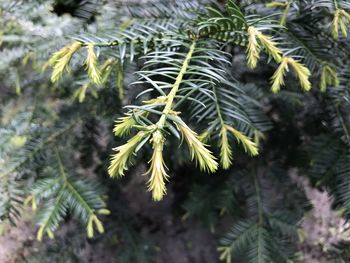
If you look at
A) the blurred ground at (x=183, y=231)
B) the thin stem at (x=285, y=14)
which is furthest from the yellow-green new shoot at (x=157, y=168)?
the blurred ground at (x=183, y=231)

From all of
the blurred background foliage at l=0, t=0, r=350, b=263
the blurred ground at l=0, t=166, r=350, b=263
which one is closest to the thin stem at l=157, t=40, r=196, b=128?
the blurred background foliage at l=0, t=0, r=350, b=263

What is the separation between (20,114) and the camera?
3.90ft

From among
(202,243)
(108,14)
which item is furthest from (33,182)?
(202,243)

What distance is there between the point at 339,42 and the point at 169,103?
0.62 m

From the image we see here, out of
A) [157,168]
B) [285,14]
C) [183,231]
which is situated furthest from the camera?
[183,231]

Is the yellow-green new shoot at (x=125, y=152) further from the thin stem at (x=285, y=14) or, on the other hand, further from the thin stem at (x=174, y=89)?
the thin stem at (x=285, y=14)

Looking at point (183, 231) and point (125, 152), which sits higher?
point (125, 152)

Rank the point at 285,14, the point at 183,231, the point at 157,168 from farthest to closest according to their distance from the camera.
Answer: the point at 183,231 < the point at 285,14 < the point at 157,168

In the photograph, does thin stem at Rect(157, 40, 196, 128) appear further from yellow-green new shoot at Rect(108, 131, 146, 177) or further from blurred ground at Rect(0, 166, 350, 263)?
blurred ground at Rect(0, 166, 350, 263)

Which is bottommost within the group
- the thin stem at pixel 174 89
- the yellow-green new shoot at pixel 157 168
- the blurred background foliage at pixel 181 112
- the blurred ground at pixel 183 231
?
the blurred ground at pixel 183 231

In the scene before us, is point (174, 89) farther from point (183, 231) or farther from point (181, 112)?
point (183, 231)

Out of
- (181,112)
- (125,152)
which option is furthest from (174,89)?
(181,112)

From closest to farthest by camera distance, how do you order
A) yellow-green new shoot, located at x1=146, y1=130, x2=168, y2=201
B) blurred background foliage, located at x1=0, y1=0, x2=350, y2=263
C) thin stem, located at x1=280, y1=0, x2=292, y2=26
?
1. yellow-green new shoot, located at x1=146, y1=130, x2=168, y2=201
2. blurred background foliage, located at x1=0, y1=0, x2=350, y2=263
3. thin stem, located at x1=280, y1=0, x2=292, y2=26

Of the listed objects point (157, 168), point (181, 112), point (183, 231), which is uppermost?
point (157, 168)
